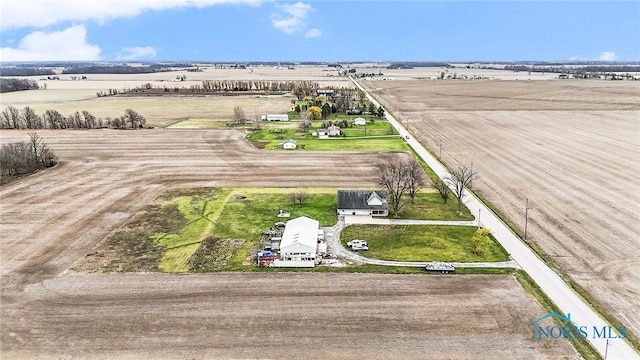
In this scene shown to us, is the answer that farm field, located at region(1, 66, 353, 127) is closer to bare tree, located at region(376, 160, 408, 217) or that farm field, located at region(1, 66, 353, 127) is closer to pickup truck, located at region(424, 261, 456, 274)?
bare tree, located at region(376, 160, 408, 217)

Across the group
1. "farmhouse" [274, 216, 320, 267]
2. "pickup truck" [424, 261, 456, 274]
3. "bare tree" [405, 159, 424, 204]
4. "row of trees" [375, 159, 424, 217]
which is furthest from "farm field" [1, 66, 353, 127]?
"pickup truck" [424, 261, 456, 274]

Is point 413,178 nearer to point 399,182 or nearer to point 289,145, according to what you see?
→ point 399,182

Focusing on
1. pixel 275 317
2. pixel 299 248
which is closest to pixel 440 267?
pixel 299 248

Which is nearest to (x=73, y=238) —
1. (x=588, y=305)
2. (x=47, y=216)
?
(x=47, y=216)

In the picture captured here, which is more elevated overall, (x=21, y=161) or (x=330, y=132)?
(x=330, y=132)

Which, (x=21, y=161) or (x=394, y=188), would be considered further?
(x=21, y=161)

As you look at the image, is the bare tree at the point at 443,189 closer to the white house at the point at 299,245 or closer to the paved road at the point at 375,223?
the paved road at the point at 375,223
